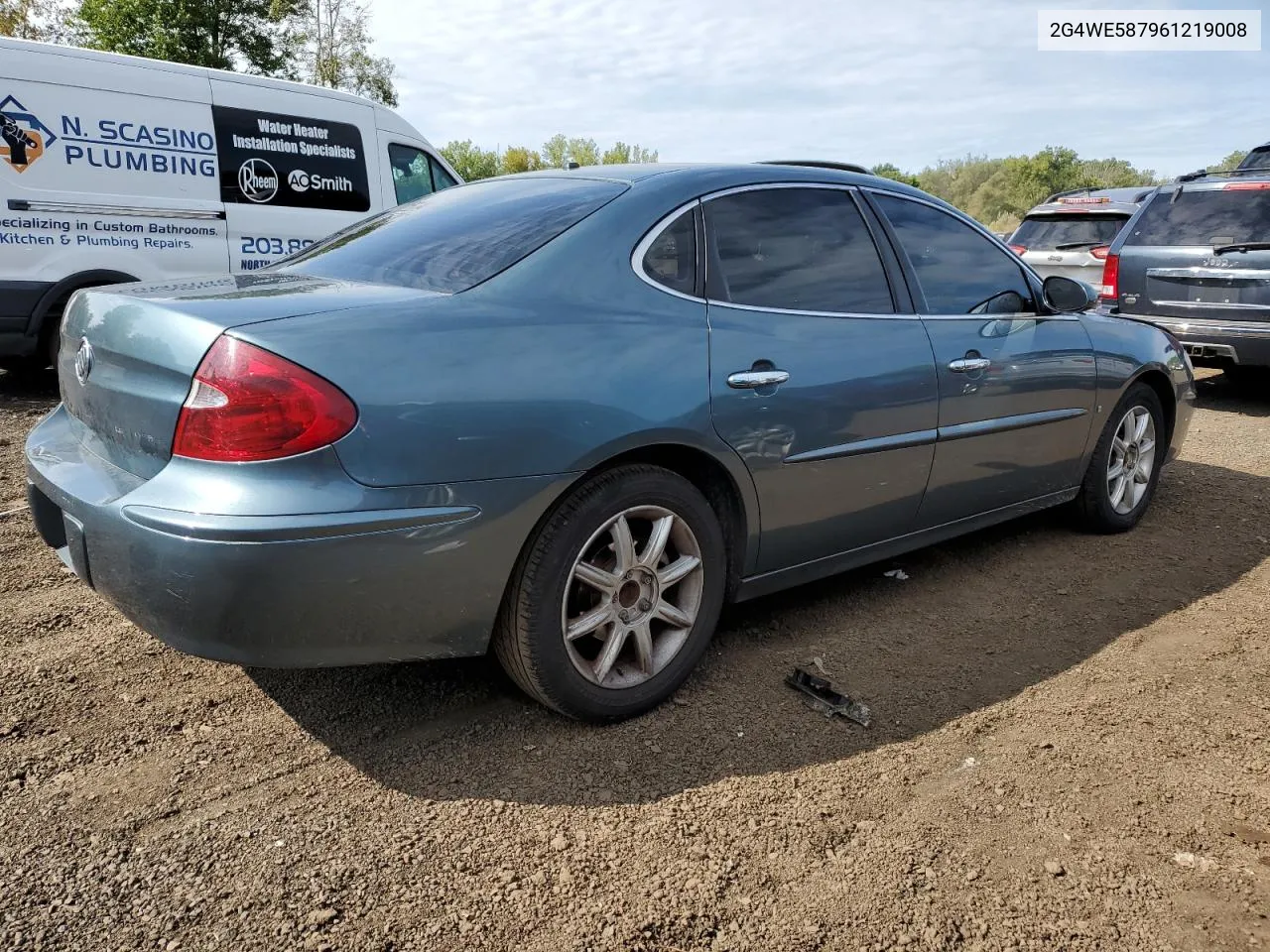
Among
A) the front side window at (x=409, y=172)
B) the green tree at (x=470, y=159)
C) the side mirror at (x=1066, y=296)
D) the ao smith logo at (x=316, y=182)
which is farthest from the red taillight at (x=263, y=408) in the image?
the green tree at (x=470, y=159)

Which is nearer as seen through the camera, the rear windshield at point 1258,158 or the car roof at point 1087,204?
the car roof at point 1087,204

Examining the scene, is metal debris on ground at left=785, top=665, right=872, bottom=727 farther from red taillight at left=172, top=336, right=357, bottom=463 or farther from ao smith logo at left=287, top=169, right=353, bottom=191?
ao smith logo at left=287, top=169, right=353, bottom=191

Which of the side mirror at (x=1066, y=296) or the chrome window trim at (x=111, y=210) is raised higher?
the chrome window trim at (x=111, y=210)

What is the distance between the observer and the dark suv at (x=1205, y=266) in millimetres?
7359

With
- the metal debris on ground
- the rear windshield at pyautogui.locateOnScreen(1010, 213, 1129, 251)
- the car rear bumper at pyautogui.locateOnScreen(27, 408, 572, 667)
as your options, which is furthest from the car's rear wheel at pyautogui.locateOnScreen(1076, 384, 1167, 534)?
the rear windshield at pyautogui.locateOnScreen(1010, 213, 1129, 251)

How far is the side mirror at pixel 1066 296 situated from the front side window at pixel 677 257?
1.95 metres

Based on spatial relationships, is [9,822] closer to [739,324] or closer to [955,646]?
[739,324]

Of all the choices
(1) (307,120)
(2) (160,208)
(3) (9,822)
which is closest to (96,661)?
(3) (9,822)

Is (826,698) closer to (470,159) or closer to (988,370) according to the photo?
(988,370)

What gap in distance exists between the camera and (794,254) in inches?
125

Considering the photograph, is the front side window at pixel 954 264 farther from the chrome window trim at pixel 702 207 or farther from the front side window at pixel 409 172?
the front side window at pixel 409 172

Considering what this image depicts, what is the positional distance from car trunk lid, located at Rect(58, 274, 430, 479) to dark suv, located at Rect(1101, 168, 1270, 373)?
7.13 m

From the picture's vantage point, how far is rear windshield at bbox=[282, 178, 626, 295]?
8.73ft

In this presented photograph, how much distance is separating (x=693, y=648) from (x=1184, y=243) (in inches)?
271
